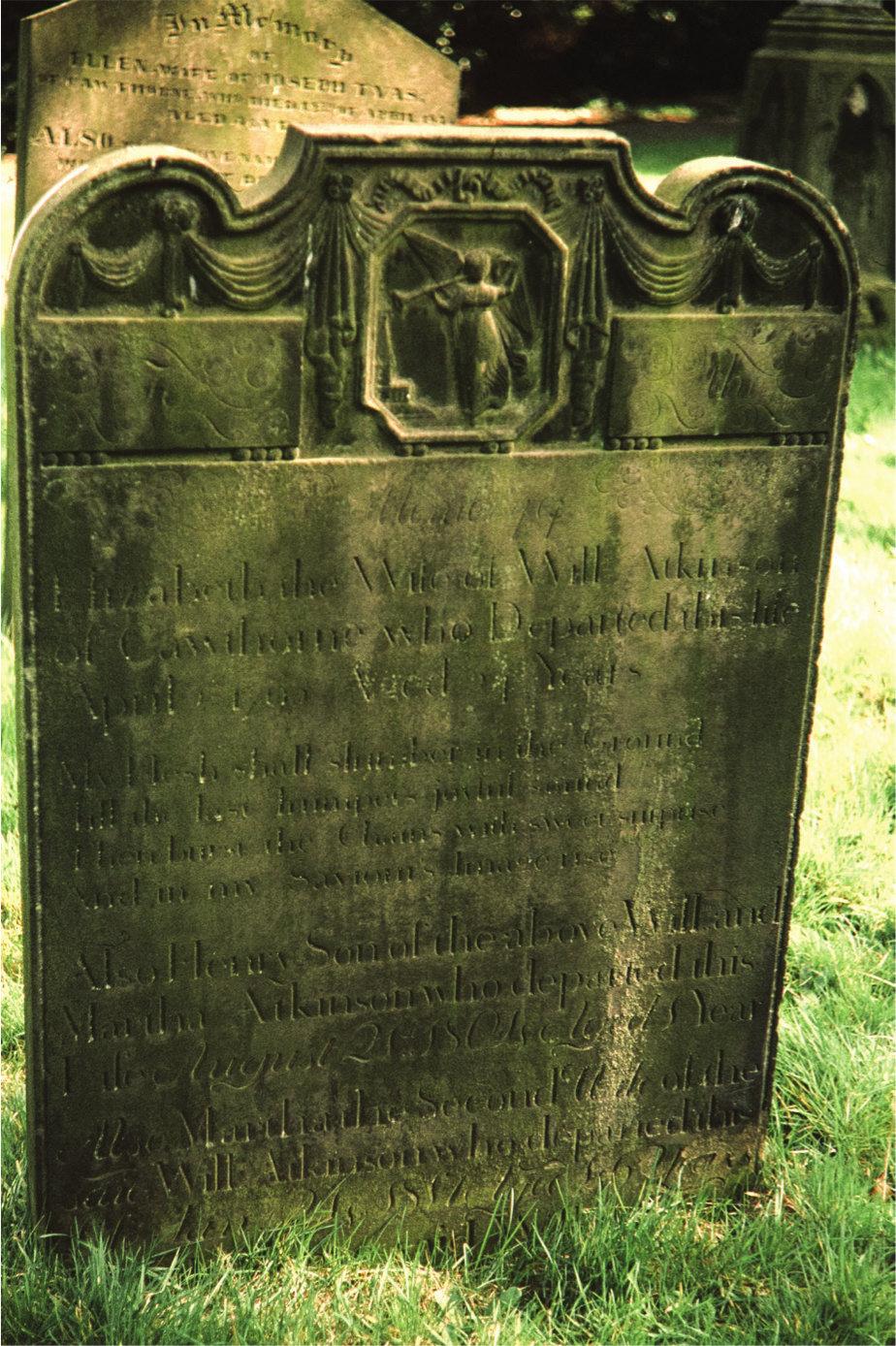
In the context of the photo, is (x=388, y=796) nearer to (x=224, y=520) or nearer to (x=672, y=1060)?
(x=224, y=520)

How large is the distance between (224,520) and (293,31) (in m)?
3.34

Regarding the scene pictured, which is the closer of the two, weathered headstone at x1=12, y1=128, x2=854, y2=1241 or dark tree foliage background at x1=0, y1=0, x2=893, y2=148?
weathered headstone at x1=12, y1=128, x2=854, y2=1241

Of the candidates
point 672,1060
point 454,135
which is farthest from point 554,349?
point 672,1060

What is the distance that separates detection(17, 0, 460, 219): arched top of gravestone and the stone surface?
4346mm

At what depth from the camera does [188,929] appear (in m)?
2.92

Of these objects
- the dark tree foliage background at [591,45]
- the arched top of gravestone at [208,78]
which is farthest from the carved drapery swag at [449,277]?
the dark tree foliage background at [591,45]

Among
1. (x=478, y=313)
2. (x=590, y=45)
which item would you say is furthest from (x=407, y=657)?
(x=590, y=45)

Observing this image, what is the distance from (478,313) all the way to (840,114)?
748cm

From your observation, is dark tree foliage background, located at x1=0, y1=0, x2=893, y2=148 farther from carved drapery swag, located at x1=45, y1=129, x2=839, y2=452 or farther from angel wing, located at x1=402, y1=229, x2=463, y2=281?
angel wing, located at x1=402, y1=229, x2=463, y2=281

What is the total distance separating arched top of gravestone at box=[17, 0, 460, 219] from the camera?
17.1 feet

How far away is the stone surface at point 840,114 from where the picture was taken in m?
9.31

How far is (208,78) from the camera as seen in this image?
17.7 ft

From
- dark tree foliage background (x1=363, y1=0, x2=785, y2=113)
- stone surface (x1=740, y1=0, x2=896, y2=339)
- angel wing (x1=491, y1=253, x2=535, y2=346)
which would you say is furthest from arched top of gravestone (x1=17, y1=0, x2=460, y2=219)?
dark tree foliage background (x1=363, y1=0, x2=785, y2=113)

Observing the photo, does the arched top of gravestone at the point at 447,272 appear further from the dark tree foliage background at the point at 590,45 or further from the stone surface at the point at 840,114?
the dark tree foliage background at the point at 590,45
